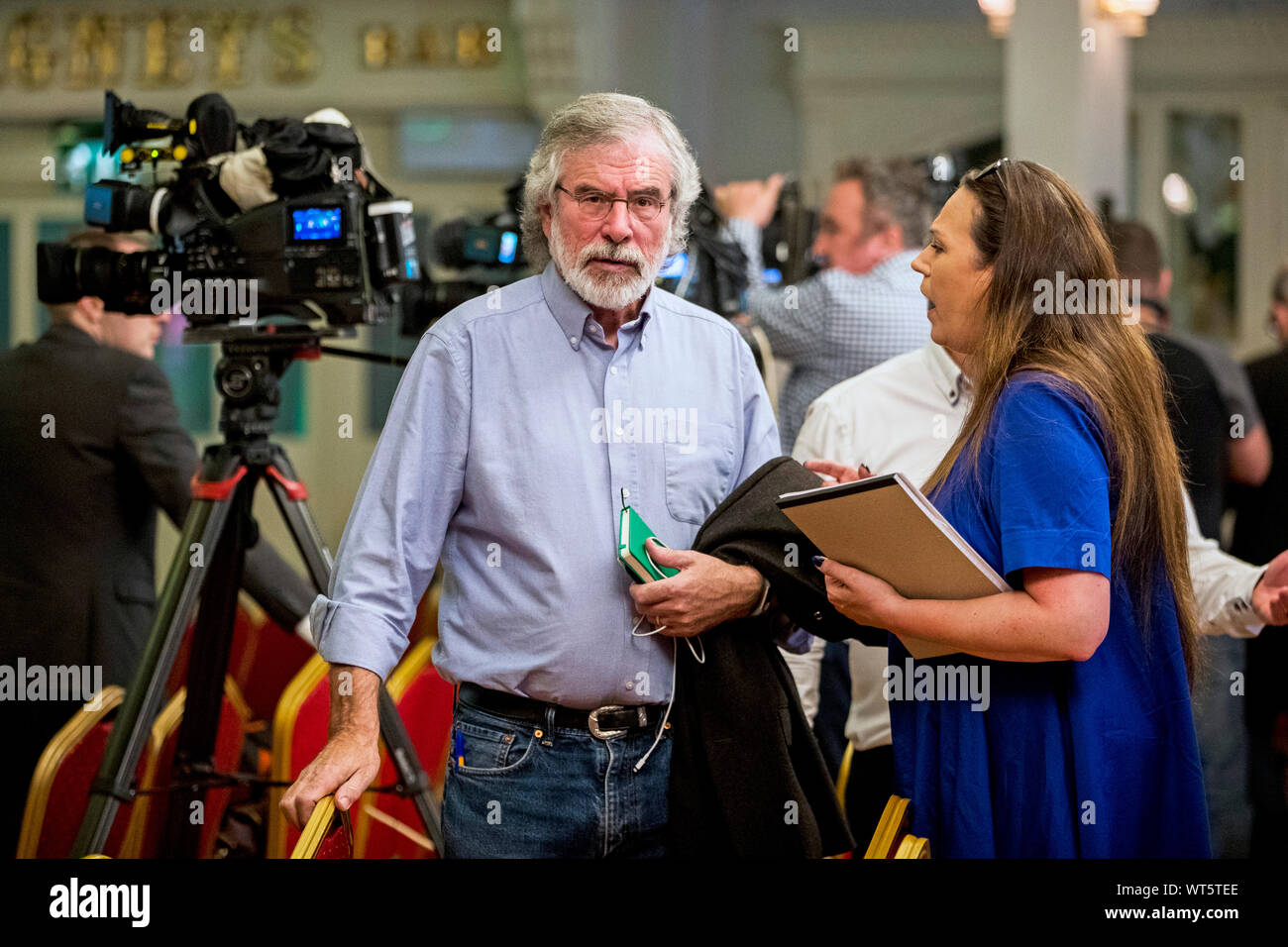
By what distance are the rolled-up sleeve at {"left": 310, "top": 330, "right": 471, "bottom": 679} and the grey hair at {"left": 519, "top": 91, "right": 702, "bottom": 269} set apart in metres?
0.25

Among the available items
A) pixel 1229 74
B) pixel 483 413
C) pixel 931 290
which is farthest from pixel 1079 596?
pixel 1229 74

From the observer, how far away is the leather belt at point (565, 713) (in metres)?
1.66

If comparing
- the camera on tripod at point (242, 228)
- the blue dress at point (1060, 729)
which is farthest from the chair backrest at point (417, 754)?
the blue dress at point (1060, 729)

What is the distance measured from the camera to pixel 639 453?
5.57ft

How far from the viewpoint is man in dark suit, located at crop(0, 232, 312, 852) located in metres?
2.68

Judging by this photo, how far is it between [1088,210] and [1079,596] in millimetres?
453

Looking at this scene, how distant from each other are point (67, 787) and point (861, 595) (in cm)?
145

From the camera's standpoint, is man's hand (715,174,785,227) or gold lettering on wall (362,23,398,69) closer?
man's hand (715,174,785,227)

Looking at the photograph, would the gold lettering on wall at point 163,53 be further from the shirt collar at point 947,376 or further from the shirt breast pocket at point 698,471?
the shirt breast pocket at point 698,471

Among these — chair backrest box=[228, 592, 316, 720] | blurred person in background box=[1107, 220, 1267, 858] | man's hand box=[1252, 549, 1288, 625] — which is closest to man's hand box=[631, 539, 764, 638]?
man's hand box=[1252, 549, 1288, 625]

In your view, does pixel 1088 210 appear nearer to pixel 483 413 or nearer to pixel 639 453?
pixel 639 453

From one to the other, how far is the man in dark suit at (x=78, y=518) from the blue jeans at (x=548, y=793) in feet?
3.58

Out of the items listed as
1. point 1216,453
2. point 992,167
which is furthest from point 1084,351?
point 1216,453

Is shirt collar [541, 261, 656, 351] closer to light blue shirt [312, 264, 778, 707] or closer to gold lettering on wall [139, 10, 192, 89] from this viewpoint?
light blue shirt [312, 264, 778, 707]
